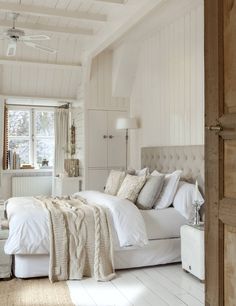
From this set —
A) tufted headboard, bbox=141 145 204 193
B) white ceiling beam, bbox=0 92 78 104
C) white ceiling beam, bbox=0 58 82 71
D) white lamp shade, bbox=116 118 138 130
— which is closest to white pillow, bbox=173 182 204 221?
tufted headboard, bbox=141 145 204 193

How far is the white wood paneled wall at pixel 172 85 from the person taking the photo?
4.47 m

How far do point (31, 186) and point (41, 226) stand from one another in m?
3.82

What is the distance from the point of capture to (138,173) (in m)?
4.94

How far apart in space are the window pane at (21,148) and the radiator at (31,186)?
1.42 feet

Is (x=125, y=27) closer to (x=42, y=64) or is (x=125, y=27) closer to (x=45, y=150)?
(x=42, y=64)

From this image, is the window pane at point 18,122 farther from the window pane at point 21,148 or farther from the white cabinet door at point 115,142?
the white cabinet door at point 115,142

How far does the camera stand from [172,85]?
199 inches

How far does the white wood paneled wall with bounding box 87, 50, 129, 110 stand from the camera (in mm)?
6480

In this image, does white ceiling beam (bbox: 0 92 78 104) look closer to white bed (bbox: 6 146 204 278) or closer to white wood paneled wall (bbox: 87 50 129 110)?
white wood paneled wall (bbox: 87 50 129 110)

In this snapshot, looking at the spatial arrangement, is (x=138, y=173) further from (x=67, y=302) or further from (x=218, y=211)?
(x=218, y=211)

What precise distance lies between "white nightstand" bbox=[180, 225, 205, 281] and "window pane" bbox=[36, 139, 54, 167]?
4380 mm

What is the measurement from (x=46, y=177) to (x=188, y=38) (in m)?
4.05

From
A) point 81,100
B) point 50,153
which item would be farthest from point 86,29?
point 50,153

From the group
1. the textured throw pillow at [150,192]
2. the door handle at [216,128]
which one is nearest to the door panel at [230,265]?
the door handle at [216,128]
